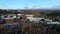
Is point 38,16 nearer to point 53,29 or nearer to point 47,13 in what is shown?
point 47,13

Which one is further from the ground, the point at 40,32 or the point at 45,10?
the point at 45,10

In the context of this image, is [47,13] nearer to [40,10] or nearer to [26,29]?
[40,10]

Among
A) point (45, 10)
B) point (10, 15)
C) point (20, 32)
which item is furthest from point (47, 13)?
point (20, 32)

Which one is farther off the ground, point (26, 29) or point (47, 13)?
point (47, 13)

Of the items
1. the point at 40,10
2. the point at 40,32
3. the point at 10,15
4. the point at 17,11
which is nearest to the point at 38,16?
the point at 40,10

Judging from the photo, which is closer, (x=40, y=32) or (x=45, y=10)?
(x=40, y=32)

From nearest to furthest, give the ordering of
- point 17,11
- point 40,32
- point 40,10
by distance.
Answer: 1. point 40,32
2. point 40,10
3. point 17,11

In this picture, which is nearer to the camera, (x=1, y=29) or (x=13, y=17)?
(x=1, y=29)

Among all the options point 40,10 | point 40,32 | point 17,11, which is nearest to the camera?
point 40,32
